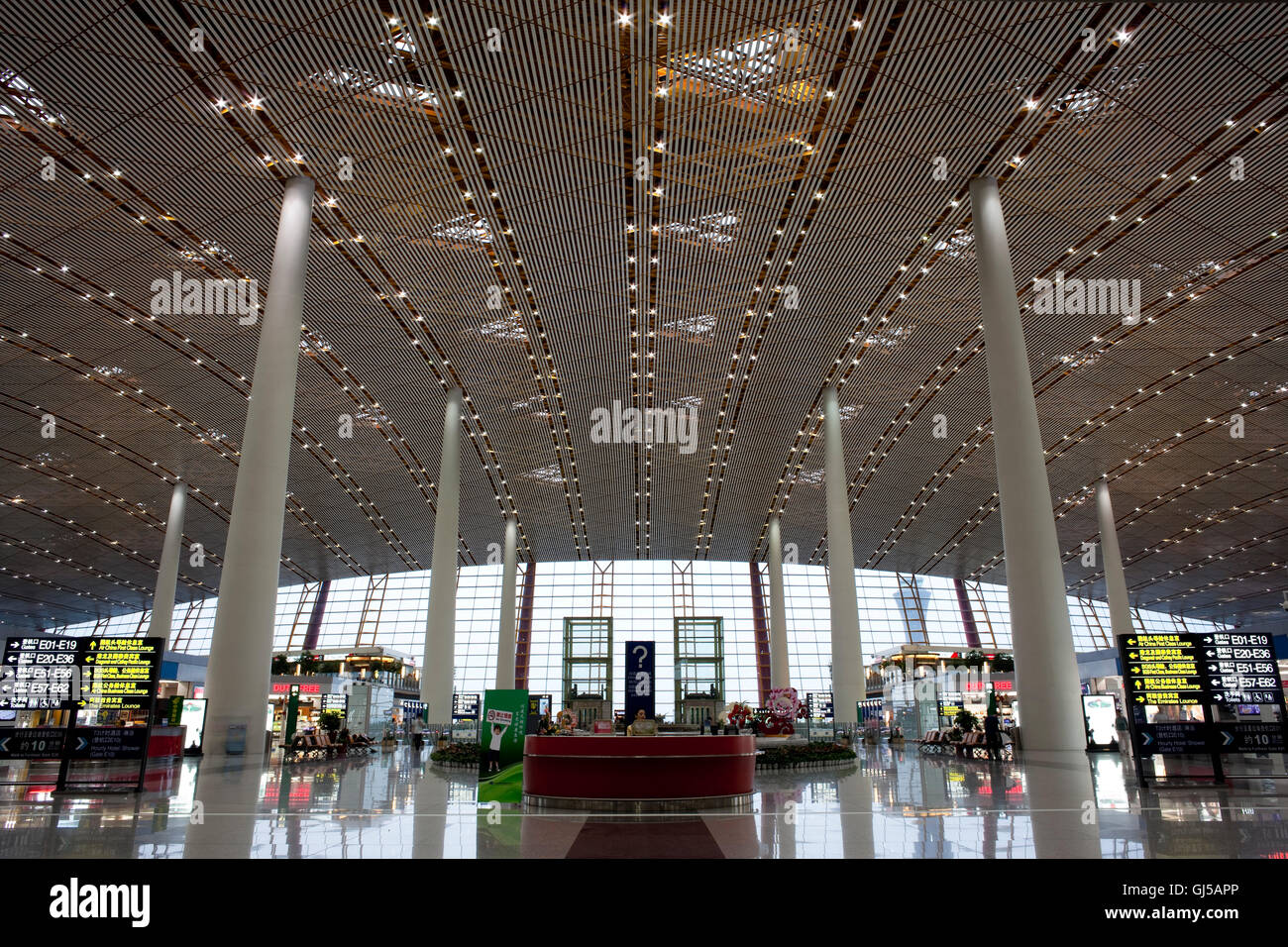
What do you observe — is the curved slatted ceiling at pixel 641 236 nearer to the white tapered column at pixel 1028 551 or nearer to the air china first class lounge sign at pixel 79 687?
the white tapered column at pixel 1028 551

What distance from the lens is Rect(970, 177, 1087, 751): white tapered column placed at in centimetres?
1468

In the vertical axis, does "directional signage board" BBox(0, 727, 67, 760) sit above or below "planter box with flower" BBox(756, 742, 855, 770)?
above

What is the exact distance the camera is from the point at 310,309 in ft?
78.0

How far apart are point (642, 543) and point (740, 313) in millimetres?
24882

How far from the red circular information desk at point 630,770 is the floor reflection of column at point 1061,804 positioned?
3.37m

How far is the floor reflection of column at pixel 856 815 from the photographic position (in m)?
6.00

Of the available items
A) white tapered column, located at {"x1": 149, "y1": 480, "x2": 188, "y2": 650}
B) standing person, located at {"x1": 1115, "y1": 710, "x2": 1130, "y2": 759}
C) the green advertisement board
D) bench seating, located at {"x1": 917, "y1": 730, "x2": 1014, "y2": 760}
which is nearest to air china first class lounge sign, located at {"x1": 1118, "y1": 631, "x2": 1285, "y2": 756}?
bench seating, located at {"x1": 917, "y1": 730, "x2": 1014, "y2": 760}

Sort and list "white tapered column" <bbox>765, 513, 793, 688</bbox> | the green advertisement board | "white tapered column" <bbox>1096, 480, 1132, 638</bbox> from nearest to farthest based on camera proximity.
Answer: the green advertisement board < "white tapered column" <bbox>1096, 480, 1132, 638</bbox> < "white tapered column" <bbox>765, 513, 793, 688</bbox>

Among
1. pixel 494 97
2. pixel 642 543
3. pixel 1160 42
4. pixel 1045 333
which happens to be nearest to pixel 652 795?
pixel 494 97

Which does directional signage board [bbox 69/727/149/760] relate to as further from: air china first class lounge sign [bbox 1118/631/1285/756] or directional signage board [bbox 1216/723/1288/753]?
directional signage board [bbox 1216/723/1288/753]

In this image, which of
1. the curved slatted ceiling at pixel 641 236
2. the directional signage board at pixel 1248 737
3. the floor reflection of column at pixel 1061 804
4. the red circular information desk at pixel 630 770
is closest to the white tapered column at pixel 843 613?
the curved slatted ceiling at pixel 641 236

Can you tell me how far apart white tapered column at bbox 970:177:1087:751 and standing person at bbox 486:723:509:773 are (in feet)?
29.7

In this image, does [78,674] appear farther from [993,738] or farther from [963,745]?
[963,745]
